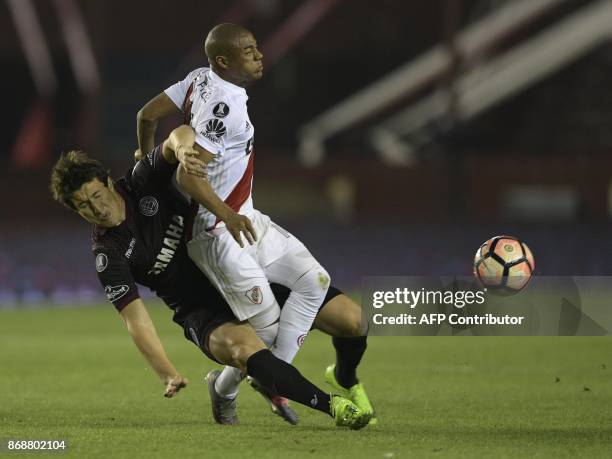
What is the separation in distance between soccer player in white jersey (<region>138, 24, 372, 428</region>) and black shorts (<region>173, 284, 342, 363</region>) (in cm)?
12

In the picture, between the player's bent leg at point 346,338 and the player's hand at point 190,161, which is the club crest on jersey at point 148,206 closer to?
the player's hand at point 190,161

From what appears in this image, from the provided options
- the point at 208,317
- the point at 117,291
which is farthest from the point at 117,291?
the point at 208,317

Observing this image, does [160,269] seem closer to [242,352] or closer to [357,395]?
[242,352]

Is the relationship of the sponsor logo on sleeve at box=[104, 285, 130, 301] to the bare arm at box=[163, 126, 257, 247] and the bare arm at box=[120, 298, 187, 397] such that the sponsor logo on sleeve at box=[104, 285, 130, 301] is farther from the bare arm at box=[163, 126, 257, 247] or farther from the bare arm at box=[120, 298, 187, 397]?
the bare arm at box=[163, 126, 257, 247]

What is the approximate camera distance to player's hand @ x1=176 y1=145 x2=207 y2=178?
287 inches

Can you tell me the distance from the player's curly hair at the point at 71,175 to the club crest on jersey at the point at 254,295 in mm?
995

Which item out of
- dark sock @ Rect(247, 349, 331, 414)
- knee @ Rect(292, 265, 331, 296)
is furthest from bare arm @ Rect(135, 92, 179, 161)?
dark sock @ Rect(247, 349, 331, 414)

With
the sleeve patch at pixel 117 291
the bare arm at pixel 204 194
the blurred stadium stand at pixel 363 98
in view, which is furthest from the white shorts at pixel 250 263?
the blurred stadium stand at pixel 363 98

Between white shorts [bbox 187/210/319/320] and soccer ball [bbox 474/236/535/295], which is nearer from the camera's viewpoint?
white shorts [bbox 187/210/319/320]

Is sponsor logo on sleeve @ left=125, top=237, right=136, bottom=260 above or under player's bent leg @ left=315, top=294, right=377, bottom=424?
above

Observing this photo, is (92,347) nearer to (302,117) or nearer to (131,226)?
(131,226)

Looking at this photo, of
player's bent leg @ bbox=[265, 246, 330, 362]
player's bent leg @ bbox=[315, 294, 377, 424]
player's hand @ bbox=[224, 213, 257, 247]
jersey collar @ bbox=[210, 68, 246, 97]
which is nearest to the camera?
player's hand @ bbox=[224, 213, 257, 247]

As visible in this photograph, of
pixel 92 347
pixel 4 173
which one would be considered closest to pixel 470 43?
pixel 4 173

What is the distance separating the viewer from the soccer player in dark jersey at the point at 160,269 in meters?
7.48
